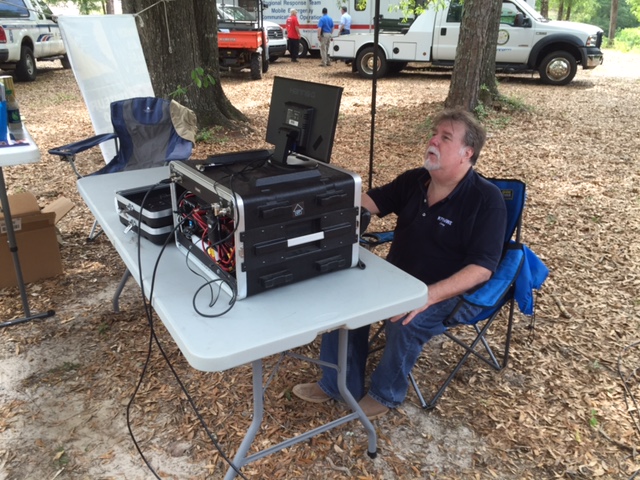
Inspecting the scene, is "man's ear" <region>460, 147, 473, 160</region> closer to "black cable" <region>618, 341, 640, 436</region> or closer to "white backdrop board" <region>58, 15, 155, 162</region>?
"black cable" <region>618, 341, 640, 436</region>

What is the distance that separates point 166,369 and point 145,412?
28 centimetres

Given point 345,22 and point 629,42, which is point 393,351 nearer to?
point 345,22

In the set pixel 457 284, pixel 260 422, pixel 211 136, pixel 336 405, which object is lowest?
pixel 336 405

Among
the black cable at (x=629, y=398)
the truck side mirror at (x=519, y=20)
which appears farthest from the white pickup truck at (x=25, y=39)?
the black cable at (x=629, y=398)

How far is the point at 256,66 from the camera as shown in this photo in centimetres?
1062

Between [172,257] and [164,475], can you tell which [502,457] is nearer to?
[164,475]

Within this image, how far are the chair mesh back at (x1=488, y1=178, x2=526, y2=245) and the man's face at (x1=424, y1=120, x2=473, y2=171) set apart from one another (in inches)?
13.5

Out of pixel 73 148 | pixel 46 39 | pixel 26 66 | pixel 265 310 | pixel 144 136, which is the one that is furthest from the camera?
pixel 46 39

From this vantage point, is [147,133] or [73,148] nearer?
[73,148]

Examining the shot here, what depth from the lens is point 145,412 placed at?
89.0 inches

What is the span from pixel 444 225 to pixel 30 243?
94.0 inches

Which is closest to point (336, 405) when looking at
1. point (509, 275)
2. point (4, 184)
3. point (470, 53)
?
point (509, 275)

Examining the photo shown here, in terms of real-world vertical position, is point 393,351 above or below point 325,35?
below

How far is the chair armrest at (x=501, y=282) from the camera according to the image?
6.64 feet
